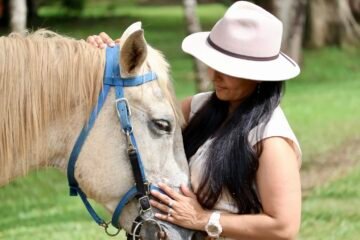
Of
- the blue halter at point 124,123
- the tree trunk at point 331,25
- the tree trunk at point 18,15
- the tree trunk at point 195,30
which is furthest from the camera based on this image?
the tree trunk at point 331,25

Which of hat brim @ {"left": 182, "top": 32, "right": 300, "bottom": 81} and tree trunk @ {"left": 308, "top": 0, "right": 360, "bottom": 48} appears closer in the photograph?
hat brim @ {"left": 182, "top": 32, "right": 300, "bottom": 81}

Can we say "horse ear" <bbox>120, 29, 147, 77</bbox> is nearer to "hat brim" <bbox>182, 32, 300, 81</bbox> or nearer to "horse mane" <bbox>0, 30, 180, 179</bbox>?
"horse mane" <bbox>0, 30, 180, 179</bbox>

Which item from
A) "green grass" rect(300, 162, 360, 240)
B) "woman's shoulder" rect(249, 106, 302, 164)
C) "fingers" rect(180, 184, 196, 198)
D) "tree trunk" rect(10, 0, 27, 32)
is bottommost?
"green grass" rect(300, 162, 360, 240)

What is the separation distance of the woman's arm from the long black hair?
68 mm

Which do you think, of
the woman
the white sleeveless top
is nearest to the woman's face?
the woman

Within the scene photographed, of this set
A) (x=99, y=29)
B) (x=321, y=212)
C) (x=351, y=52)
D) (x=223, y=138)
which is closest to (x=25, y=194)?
(x=321, y=212)

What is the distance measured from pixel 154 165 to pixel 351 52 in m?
18.4

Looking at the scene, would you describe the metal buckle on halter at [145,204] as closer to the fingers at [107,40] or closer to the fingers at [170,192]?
the fingers at [170,192]

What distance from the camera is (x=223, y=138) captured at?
3.33m

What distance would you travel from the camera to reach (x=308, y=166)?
385 inches

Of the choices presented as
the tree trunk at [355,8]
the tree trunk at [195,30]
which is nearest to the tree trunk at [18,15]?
the tree trunk at [195,30]

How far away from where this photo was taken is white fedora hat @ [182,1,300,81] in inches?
126

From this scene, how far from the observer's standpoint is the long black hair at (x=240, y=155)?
3.25 metres

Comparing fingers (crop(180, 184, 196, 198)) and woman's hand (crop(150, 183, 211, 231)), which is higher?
fingers (crop(180, 184, 196, 198))
